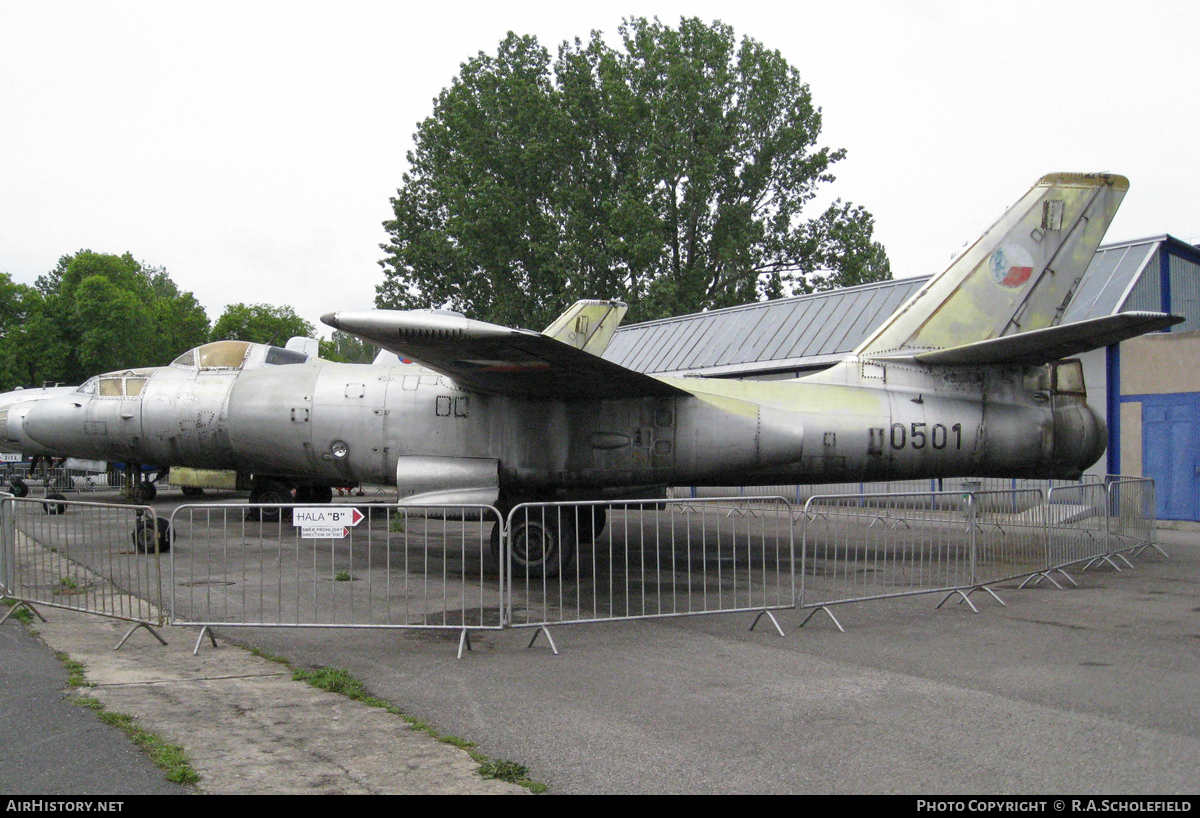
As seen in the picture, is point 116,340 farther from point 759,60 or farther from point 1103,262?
point 1103,262

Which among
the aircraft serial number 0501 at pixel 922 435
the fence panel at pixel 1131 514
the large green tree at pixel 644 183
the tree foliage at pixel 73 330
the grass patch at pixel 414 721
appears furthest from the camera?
the tree foliage at pixel 73 330

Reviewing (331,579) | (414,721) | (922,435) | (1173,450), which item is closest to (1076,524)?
(922,435)

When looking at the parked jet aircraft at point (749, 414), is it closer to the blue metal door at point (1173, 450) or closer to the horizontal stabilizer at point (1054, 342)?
the horizontal stabilizer at point (1054, 342)

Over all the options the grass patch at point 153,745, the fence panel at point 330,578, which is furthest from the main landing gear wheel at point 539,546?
the grass patch at point 153,745

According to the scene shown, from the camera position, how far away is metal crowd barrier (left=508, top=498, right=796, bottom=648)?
7.35 metres

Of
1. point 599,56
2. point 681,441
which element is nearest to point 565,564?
point 681,441

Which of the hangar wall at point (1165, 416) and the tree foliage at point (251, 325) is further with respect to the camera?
the tree foliage at point (251, 325)

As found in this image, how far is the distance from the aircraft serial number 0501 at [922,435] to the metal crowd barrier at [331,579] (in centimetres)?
484

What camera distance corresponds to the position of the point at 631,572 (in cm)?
1039

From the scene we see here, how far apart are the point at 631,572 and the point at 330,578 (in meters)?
3.55

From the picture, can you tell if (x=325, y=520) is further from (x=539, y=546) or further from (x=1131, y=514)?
(x=1131, y=514)

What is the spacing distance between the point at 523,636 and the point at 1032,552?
19.7 ft

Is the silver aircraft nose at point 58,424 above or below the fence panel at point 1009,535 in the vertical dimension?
above

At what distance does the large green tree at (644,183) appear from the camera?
Answer: 3953 cm
